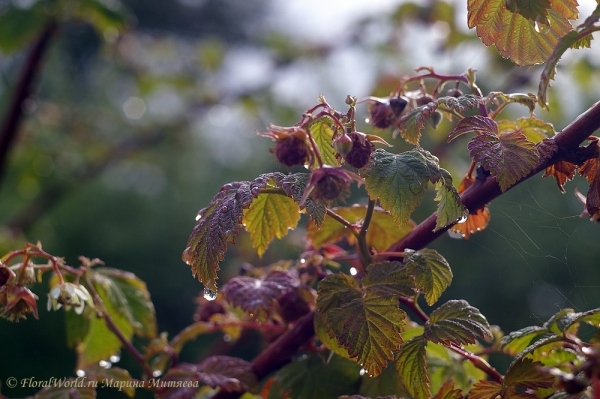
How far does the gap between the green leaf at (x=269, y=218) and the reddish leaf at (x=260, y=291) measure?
0.06 m

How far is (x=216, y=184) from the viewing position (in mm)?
4969

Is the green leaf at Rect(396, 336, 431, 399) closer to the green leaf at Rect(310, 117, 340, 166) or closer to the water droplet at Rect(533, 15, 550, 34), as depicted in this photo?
the green leaf at Rect(310, 117, 340, 166)

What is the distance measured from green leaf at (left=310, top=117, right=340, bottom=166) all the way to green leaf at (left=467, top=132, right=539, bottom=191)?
12cm

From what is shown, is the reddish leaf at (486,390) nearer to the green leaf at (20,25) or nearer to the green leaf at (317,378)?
the green leaf at (317,378)

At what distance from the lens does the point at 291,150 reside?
0.42 meters

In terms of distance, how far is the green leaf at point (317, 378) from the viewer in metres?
0.56

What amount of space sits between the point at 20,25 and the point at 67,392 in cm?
103

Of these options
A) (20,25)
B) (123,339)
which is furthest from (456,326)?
(20,25)

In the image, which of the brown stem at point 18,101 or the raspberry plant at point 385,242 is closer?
the raspberry plant at point 385,242

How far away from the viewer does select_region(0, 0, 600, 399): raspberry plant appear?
16.6 inches

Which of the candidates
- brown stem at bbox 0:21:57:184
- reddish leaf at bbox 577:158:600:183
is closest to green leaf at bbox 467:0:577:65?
reddish leaf at bbox 577:158:600:183

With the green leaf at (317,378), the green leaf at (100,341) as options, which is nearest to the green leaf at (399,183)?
the green leaf at (317,378)

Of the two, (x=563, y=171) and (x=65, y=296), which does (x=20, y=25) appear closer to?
(x=65, y=296)

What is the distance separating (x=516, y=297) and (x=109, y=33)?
302 centimetres
